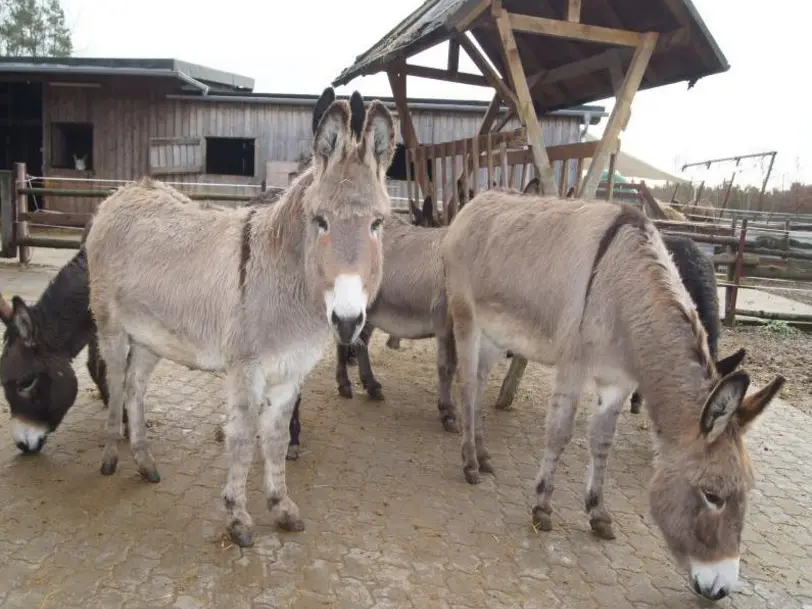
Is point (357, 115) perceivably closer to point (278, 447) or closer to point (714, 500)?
point (278, 447)

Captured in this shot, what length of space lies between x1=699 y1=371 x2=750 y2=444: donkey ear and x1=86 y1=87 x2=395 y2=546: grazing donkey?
64.3 inches

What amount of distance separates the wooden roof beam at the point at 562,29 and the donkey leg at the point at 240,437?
4.10 meters

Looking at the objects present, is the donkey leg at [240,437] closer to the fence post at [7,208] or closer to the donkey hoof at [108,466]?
the donkey hoof at [108,466]

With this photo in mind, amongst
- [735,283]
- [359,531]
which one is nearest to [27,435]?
[359,531]

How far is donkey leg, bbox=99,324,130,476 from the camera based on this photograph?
12.2ft

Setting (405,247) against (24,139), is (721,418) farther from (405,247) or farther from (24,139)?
(24,139)

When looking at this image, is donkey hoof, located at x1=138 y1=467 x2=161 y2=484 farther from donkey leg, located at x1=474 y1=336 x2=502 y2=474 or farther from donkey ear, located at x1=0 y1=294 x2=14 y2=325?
donkey leg, located at x1=474 y1=336 x2=502 y2=474

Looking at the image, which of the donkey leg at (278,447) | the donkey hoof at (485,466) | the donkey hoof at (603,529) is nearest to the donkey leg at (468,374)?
the donkey hoof at (485,466)

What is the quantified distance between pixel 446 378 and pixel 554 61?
446 centimetres

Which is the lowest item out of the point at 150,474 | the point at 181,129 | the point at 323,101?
the point at 150,474

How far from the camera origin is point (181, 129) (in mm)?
16438

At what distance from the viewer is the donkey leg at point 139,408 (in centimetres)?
382

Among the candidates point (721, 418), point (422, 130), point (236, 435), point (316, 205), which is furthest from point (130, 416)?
point (422, 130)

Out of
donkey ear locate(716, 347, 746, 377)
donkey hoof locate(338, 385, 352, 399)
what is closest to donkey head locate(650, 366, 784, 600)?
donkey ear locate(716, 347, 746, 377)
